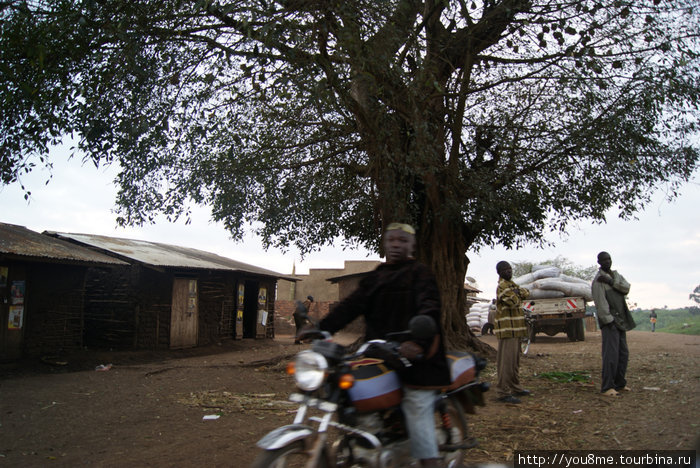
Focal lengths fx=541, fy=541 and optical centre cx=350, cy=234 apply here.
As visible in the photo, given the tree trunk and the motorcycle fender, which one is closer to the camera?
the motorcycle fender

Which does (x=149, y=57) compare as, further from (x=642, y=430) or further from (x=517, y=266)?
(x=517, y=266)

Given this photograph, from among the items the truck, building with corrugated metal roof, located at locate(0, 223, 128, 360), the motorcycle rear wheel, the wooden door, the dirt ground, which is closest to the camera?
the motorcycle rear wheel

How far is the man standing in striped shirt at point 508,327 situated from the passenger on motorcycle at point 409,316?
373cm

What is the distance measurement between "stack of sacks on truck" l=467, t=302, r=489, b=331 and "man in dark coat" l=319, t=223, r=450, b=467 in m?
24.7

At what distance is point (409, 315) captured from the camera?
10.6ft

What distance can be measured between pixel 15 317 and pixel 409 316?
37.6ft

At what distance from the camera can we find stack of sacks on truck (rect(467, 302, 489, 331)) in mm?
27781

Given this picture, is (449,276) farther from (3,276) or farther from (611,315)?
(3,276)

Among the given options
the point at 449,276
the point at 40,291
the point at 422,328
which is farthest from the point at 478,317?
the point at 422,328

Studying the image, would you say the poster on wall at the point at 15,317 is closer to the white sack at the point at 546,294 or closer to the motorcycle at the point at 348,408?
the motorcycle at the point at 348,408

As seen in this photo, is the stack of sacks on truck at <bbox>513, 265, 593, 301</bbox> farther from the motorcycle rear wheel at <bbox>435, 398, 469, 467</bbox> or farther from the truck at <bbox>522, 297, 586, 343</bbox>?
the motorcycle rear wheel at <bbox>435, 398, 469, 467</bbox>

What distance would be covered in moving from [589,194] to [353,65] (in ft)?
22.5

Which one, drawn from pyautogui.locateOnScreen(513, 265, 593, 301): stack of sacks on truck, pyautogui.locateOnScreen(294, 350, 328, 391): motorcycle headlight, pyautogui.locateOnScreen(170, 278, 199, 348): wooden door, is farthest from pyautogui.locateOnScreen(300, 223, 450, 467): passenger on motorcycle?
pyautogui.locateOnScreen(513, 265, 593, 301): stack of sacks on truck

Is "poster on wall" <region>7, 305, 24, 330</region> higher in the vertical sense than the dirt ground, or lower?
higher
